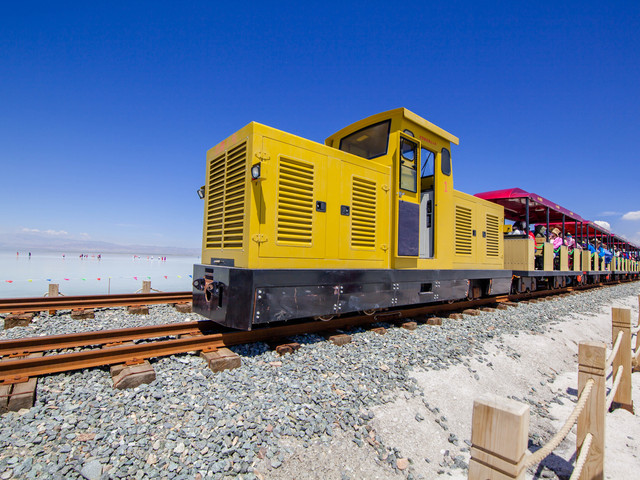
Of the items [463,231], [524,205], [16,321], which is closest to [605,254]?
[524,205]

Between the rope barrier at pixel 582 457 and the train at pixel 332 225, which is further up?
the train at pixel 332 225

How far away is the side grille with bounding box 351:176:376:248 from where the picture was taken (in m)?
5.00

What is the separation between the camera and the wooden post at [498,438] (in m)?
1.26

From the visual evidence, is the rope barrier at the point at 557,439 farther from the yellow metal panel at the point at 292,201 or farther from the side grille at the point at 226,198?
the side grille at the point at 226,198

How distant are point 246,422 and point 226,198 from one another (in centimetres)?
297

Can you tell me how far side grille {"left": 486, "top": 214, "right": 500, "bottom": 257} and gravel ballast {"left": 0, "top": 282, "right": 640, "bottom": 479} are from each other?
15.8ft

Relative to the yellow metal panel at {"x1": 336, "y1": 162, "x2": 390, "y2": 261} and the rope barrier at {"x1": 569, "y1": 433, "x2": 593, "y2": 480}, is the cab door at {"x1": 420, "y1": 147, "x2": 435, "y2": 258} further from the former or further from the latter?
the rope barrier at {"x1": 569, "y1": 433, "x2": 593, "y2": 480}

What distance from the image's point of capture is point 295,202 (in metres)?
4.34

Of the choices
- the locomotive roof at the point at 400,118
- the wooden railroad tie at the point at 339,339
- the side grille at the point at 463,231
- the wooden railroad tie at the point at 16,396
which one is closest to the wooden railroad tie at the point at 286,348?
the wooden railroad tie at the point at 339,339

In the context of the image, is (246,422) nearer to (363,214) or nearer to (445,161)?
(363,214)

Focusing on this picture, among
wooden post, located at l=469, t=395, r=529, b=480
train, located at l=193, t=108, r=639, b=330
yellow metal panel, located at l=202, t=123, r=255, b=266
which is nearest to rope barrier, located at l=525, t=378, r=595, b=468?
wooden post, located at l=469, t=395, r=529, b=480

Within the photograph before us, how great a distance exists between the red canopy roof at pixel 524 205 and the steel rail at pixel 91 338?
881 centimetres

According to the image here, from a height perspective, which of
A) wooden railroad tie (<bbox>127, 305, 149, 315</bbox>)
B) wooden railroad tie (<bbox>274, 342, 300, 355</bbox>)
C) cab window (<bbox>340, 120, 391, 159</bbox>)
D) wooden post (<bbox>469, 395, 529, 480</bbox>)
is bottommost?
wooden railroad tie (<bbox>274, 342, 300, 355</bbox>)

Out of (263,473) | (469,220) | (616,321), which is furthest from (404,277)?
(263,473)
